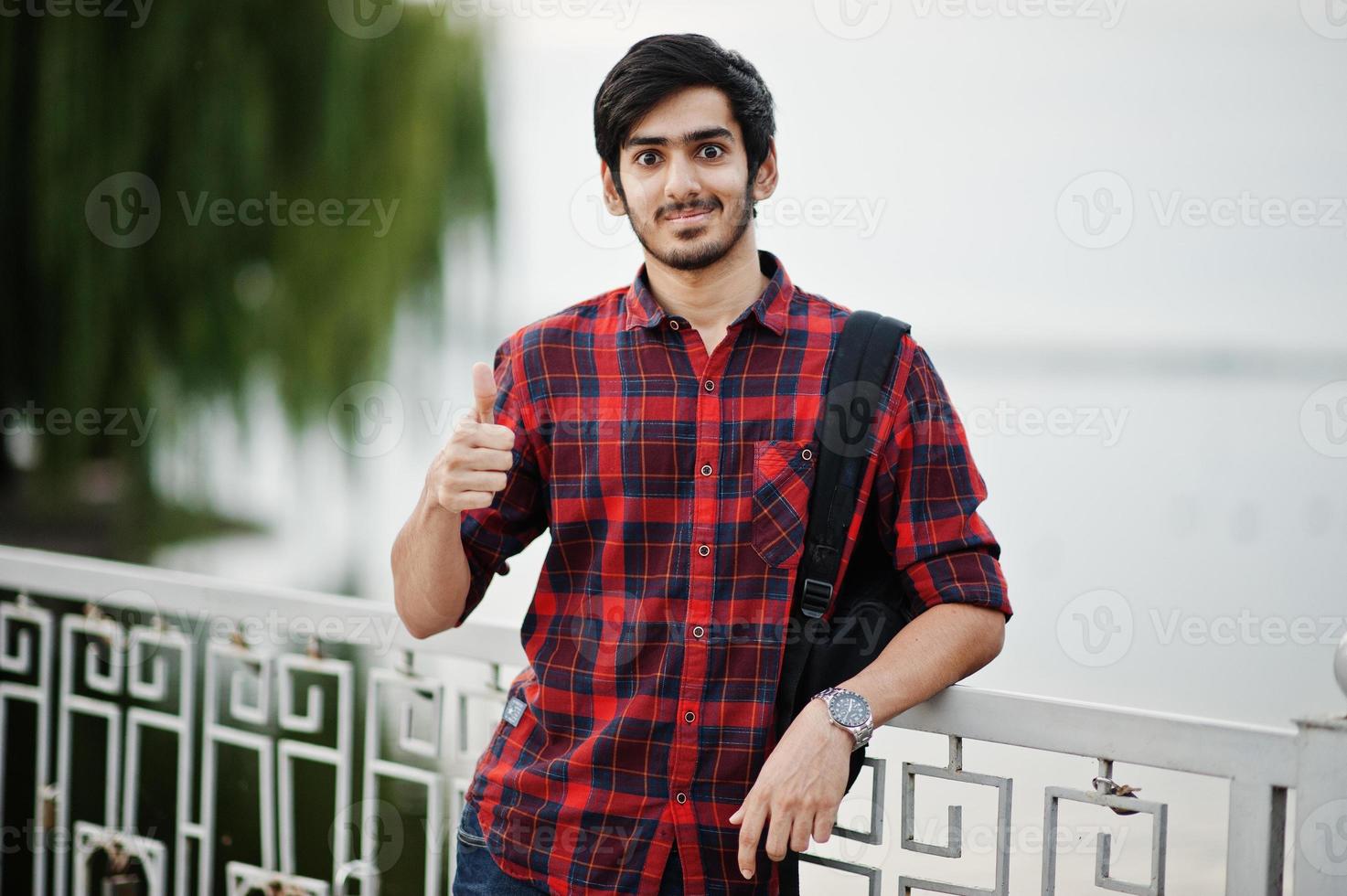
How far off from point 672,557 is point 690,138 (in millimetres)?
504

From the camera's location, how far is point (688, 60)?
1.52 m

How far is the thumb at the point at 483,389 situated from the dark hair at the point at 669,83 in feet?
1.11

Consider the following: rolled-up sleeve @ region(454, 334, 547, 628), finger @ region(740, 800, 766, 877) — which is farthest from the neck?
finger @ region(740, 800, 766, 877)

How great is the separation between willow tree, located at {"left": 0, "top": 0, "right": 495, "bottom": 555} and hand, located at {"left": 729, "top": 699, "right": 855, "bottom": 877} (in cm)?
415

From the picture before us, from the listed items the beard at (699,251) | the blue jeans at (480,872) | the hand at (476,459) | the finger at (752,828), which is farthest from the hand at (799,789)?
the beard at (699,251)

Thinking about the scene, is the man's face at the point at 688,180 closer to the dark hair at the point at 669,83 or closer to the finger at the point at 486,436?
the dark hair at the point at 669,83

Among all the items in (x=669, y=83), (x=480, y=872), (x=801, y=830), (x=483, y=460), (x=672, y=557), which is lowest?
(x=480, y=872)

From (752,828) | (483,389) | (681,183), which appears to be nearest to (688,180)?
(681,183)

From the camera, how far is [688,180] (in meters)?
1.50

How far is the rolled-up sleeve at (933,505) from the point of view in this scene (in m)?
1.41

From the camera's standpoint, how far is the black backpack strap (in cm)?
144

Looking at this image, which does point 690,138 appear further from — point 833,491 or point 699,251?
point 833,491

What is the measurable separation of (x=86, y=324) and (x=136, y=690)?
9.39ft

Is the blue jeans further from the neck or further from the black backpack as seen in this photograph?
the neck
